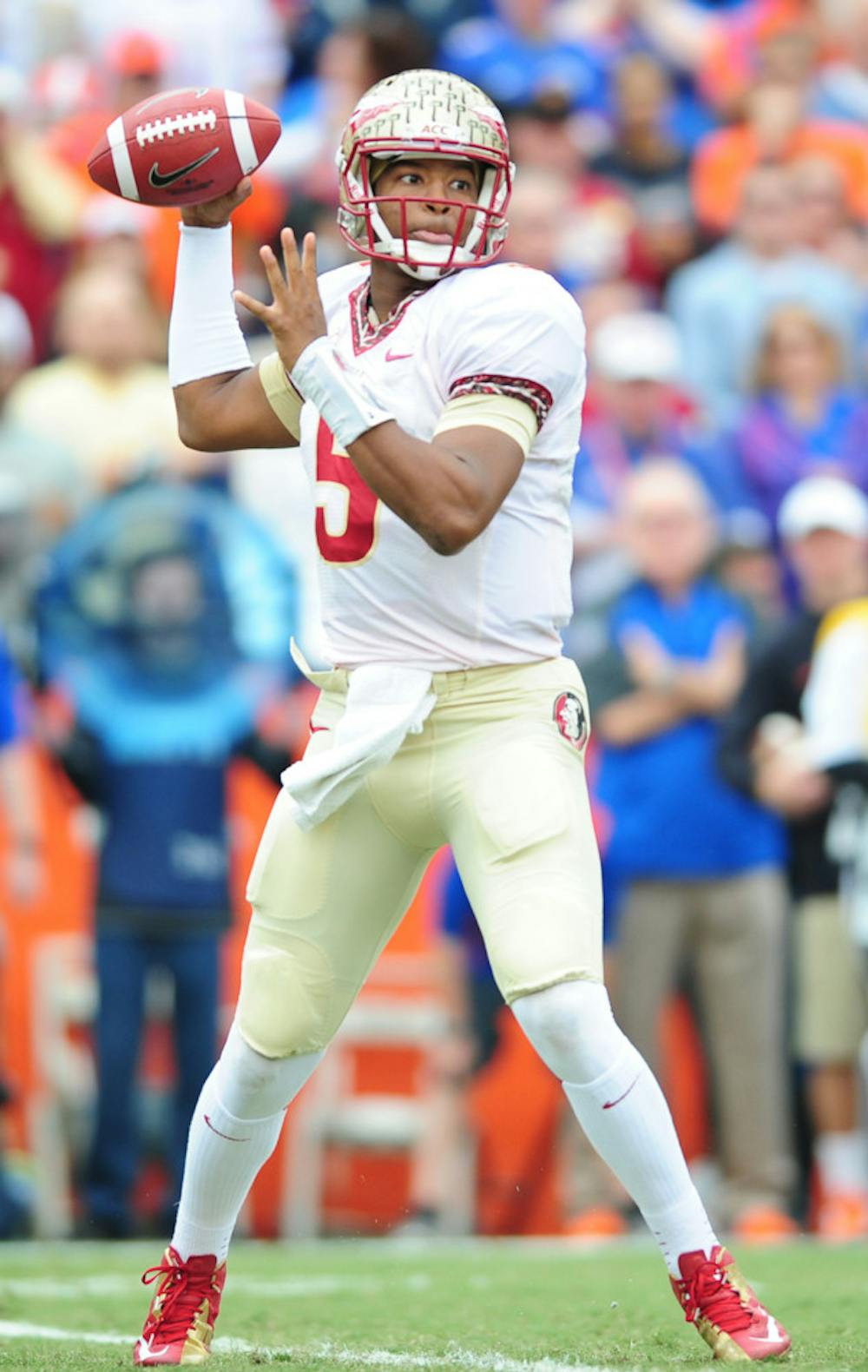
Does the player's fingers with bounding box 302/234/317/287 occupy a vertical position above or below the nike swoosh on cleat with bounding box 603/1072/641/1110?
above

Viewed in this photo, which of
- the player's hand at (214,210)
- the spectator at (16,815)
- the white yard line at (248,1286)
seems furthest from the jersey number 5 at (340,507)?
the spectator at (16,815)

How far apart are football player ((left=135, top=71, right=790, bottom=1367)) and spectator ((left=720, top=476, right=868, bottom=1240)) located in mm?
3321

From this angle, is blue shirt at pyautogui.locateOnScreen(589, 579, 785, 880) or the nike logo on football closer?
the nike logo on football

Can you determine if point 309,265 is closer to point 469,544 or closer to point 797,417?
point 469,544

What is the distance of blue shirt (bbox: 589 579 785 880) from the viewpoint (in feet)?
24.3

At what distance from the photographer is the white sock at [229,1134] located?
3965 mm

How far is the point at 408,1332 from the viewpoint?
4.57 metres

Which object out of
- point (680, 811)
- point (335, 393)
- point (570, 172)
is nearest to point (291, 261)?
point (335, 393)

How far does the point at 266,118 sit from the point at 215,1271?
1.94m

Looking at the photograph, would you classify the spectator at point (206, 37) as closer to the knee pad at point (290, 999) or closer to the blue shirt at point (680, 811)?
the blue shirt at point (680, 811)

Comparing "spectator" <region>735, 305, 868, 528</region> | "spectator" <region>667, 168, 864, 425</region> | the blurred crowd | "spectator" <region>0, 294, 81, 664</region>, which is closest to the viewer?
the blurred crowd

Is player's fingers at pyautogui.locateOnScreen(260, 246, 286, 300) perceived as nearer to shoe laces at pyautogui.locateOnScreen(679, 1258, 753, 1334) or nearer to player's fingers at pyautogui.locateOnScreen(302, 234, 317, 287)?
player's fingers at pyautogui.locateOnScreen(302, 234, 317, 287)

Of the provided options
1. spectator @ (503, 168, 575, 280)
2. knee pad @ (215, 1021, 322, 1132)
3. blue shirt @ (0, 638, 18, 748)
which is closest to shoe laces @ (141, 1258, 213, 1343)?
knee pad @ (215, 1021, 322, 1132)

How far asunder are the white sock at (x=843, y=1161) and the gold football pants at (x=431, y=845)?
3.46 m
